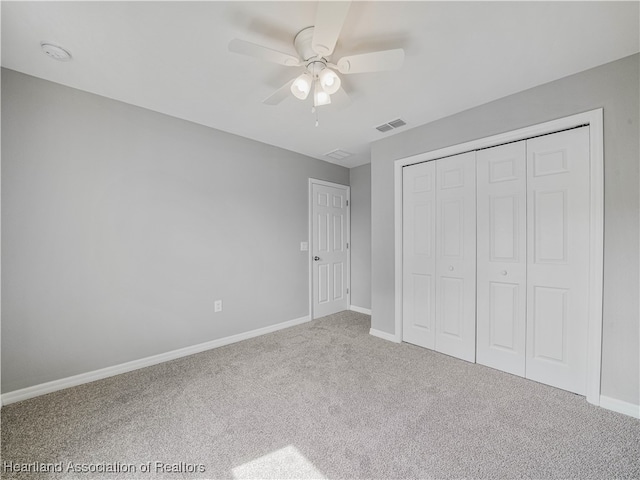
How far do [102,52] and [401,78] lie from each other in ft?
6.76

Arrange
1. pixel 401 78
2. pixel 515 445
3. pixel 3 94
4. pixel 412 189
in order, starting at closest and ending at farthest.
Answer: pixel 515 445 < pixel 3 94 < pixel 401 78 < pixel 412 189

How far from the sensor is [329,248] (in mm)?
4195

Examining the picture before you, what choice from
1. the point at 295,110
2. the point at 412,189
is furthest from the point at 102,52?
the point at 412,189

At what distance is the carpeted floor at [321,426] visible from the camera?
1417 mm

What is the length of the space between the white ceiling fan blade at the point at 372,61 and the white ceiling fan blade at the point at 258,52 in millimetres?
287

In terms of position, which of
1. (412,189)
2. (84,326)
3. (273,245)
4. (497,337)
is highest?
(412,189)

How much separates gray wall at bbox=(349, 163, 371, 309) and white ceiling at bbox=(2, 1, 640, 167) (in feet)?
6.18

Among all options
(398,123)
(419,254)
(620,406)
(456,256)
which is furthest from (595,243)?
(398,123)

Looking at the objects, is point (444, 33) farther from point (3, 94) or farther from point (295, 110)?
point (3, 94)

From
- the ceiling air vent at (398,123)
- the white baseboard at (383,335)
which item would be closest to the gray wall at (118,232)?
the white baseboard at (383,335)

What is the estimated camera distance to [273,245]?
3.51 meters

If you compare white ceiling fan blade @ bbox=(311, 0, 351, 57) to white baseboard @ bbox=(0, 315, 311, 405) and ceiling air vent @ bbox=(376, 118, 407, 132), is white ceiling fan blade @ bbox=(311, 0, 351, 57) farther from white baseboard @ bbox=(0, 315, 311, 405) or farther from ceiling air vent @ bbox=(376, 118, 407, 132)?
white baseboard @ bbox=(0, 315, 311, 405)

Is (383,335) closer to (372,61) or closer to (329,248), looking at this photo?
(329,248)

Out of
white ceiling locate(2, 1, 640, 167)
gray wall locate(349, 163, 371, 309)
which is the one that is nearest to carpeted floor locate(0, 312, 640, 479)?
gray wall locate(349, 163, 371, 309)
